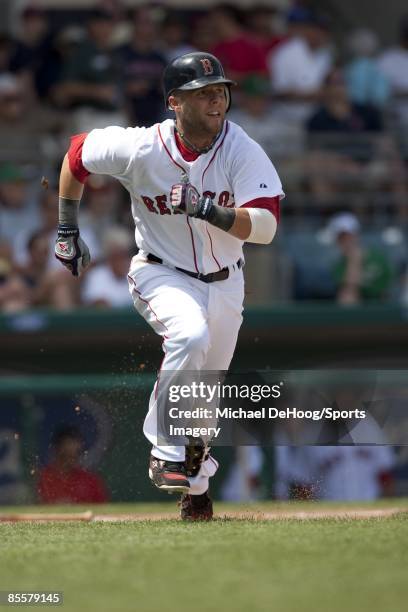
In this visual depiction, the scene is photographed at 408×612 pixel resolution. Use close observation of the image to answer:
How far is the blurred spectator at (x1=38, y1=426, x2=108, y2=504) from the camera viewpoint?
7.64 m

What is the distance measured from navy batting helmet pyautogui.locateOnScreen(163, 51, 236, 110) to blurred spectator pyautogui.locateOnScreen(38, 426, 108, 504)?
2.79m

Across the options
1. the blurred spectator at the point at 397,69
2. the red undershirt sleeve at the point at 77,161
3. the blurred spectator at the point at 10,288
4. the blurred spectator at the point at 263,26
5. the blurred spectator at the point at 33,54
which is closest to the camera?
the red undershirt sleeve at the point at 77,161

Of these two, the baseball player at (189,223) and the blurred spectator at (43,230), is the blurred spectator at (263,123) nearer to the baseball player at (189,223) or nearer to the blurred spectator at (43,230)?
the blurred spectator at (43,230)

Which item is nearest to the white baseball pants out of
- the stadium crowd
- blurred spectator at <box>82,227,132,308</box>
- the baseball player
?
the baseball player

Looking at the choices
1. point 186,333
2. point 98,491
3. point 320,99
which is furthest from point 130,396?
point 320,99

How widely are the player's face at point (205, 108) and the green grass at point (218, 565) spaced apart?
1.72 meters

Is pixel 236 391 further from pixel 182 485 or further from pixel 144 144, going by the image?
pixel 144 144

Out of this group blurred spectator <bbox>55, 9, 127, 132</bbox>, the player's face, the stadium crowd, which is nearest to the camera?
the player's face

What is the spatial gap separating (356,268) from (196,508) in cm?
484

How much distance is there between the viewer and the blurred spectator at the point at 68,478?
764 cm

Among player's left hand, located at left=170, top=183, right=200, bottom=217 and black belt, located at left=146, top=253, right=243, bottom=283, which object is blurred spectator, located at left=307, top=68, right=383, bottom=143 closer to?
black belt, located at left=146, top=253, right=243, bottom=283

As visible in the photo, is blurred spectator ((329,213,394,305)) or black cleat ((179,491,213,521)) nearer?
black cleat ((179,491,213,521))

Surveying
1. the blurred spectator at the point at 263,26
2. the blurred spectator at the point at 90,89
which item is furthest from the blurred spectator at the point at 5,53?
the blurred spectator at the point at 263,26

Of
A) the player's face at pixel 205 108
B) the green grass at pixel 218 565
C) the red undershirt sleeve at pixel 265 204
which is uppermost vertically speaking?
the player's face at pixel 205 108
